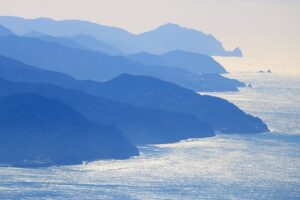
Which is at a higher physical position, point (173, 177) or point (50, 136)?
point (50, 136)

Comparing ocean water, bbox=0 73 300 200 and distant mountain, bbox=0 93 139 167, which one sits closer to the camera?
ocean water, bbox=0 73 300 200

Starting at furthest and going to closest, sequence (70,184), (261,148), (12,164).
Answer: (261,148), (12,164), (70,184)

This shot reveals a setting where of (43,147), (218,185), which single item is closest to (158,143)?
(43,147)

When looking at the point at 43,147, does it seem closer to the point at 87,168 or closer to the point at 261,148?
the point at 87,168

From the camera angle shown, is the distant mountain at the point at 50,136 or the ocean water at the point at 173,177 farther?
the distant mountain at the point at 50,136

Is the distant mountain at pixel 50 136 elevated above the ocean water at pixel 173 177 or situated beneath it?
elevated above

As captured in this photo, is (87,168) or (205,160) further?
(205,160)

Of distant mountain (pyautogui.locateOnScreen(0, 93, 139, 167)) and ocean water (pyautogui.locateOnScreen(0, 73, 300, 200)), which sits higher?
distant mountain (pyautogui.locateOnScreen(0, 93, 139, 167))

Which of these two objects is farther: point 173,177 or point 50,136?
point 50,136
